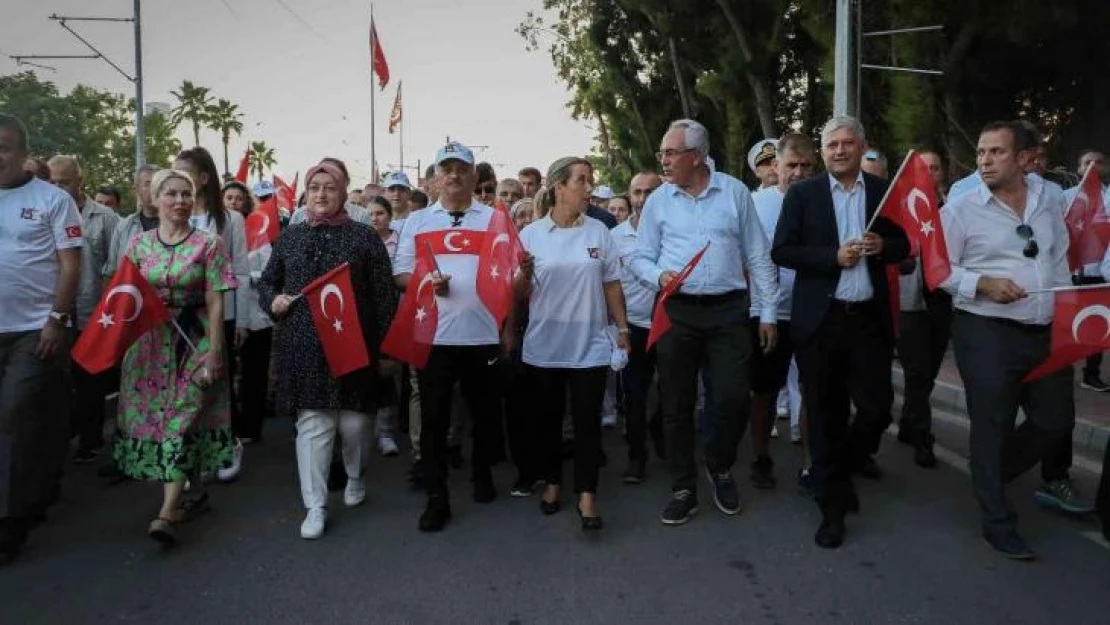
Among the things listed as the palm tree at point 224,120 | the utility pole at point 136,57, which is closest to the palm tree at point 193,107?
the palm tree at point 224,120

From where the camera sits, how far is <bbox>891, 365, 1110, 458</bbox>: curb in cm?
611

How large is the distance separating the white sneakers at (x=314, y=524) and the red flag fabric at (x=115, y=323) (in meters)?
1.23

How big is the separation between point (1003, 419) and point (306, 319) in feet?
11.6

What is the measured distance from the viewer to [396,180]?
26.5 feet

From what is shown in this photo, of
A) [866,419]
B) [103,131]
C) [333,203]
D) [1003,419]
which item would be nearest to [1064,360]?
[1003,419]

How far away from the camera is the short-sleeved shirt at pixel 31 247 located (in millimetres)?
4496

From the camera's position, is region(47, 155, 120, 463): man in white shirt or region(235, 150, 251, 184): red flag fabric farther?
region(235, 150, 251, 184): red flag fabric

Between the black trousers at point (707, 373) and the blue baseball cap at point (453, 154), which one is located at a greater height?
the blue baseball cap at point (453, 154)

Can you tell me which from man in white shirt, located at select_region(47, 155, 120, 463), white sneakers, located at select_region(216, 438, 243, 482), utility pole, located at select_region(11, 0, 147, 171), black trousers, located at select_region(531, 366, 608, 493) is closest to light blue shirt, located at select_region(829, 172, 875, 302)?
black trousers, located at select_region(531, 366, 608, 493)

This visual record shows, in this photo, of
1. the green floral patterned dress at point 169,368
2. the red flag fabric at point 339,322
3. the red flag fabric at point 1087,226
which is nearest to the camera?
the green floral patterned dress at point 169,368

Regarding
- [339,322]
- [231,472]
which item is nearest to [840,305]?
[339,322]

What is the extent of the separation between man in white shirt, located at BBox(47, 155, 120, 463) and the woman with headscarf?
1990 millimetres

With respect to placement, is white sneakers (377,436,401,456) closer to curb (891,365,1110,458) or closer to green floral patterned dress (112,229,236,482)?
green floral patterned dress (112,229,236,482)

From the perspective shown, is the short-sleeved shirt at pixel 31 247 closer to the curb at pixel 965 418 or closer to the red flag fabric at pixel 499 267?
the red flag fabric at pixel 499 267
